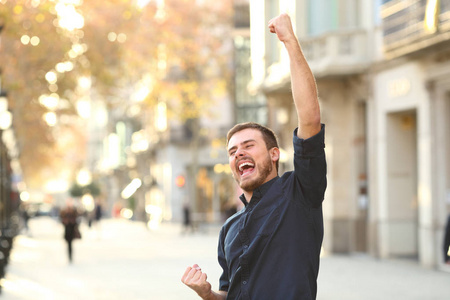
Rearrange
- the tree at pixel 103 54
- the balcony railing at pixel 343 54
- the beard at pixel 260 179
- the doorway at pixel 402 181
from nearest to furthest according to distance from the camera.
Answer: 1. the beard at pixel 260 179
2. the doorway at pixel 402 181
3. the balcony railing at pixel 343 54
4. the tree at pixel 103 54

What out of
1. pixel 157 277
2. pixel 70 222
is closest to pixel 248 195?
pixel 157 277

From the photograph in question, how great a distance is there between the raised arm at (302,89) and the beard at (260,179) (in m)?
0.27

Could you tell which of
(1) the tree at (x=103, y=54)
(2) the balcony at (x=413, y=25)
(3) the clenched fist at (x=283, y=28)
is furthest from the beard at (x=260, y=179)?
(1) the tree at (x=103, y=54)

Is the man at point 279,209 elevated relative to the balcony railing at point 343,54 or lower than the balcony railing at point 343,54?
lower

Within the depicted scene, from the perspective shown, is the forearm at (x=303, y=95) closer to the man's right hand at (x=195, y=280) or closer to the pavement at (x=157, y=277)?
the man's right hand at (x=195, y=280)

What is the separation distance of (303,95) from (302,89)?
3 centimetres

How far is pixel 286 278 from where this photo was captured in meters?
3.84

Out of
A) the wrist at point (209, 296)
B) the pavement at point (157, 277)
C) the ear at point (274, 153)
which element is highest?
the ear at point (274, 153)

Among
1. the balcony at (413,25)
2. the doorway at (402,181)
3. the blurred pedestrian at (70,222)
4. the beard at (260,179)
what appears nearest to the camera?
the beard at (260,179)

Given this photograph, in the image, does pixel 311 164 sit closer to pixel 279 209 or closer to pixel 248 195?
pixel 279 209

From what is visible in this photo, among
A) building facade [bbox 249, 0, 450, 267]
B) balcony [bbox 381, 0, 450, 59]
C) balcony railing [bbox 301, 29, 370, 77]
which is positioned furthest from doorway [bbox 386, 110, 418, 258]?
balcony [bbox 381, 0, 450, 59]

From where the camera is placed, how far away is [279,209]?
394 centimetres

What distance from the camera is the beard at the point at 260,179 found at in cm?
400

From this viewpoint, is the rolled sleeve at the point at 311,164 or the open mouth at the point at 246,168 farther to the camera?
the open mouth at the point at 246,168
